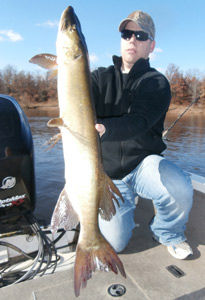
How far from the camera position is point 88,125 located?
1.86 meters

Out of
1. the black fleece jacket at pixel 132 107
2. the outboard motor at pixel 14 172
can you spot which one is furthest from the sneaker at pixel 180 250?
the outboard motor at pixel 14 172

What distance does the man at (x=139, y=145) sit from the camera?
257cm

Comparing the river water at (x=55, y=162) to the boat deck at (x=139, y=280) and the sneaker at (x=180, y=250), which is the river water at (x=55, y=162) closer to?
the boat deck at (x=139, y=280)

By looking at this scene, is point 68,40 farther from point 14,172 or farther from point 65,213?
point 14,172

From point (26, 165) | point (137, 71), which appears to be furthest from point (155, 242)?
point (137, 71)

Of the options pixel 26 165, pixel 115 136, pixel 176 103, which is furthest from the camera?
pixel 176 103

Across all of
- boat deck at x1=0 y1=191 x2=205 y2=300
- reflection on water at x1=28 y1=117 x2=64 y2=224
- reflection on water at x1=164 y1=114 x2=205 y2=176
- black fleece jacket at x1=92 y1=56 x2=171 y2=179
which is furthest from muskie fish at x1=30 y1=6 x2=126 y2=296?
reflection on water at x1=164 y1=114 x2=205 y2=176

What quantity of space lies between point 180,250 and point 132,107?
144cm

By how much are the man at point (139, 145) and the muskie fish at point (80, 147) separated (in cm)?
46

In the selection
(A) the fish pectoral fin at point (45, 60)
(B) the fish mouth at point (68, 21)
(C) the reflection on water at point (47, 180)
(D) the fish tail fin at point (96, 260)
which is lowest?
(C) the reflection on water at point (47, 180)

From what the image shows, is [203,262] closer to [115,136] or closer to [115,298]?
[115,298]

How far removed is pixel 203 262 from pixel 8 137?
2329 mm

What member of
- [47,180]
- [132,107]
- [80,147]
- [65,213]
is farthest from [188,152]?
[80,147]

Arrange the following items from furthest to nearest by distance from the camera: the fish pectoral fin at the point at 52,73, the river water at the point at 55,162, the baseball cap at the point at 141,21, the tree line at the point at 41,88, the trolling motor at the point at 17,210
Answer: the tree line at the point at 41,88, the river water at the point at 55,162, the baseball cap at the point at 141,21, the trolling motor at the point at 17,210, the fish pectoral fin at the point at 52,73
